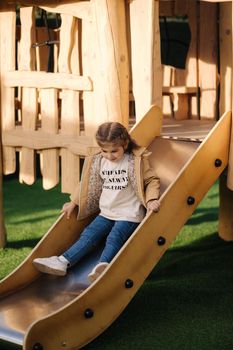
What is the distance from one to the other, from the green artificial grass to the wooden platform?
1.20 m

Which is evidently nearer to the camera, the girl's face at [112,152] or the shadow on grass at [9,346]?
the shadow on grass at [9,346]

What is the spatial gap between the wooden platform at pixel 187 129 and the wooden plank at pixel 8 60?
144 centimetres

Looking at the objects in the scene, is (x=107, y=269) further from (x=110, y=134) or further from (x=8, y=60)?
(x=8, y=60)

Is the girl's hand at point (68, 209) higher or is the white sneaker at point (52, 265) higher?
the girl's hand at point (68, 209)

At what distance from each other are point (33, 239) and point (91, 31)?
2.80 metres

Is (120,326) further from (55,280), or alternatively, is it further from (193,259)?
(193,259)

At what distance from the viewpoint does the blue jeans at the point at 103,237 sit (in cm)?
576

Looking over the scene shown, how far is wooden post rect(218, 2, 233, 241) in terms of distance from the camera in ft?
23.8

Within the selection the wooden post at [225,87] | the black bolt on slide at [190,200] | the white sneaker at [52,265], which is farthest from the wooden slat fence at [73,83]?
the white sneaker at [52,265]

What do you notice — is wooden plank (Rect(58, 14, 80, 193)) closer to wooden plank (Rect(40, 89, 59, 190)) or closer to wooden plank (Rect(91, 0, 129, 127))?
wooden plank (Rect(40, 89, 59, 190))

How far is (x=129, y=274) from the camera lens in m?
5.54

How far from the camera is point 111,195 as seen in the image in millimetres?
6016

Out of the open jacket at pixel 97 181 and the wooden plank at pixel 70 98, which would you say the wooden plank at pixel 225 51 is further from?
the open jacket at pixel 97 181

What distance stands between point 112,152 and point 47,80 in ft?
6.03
